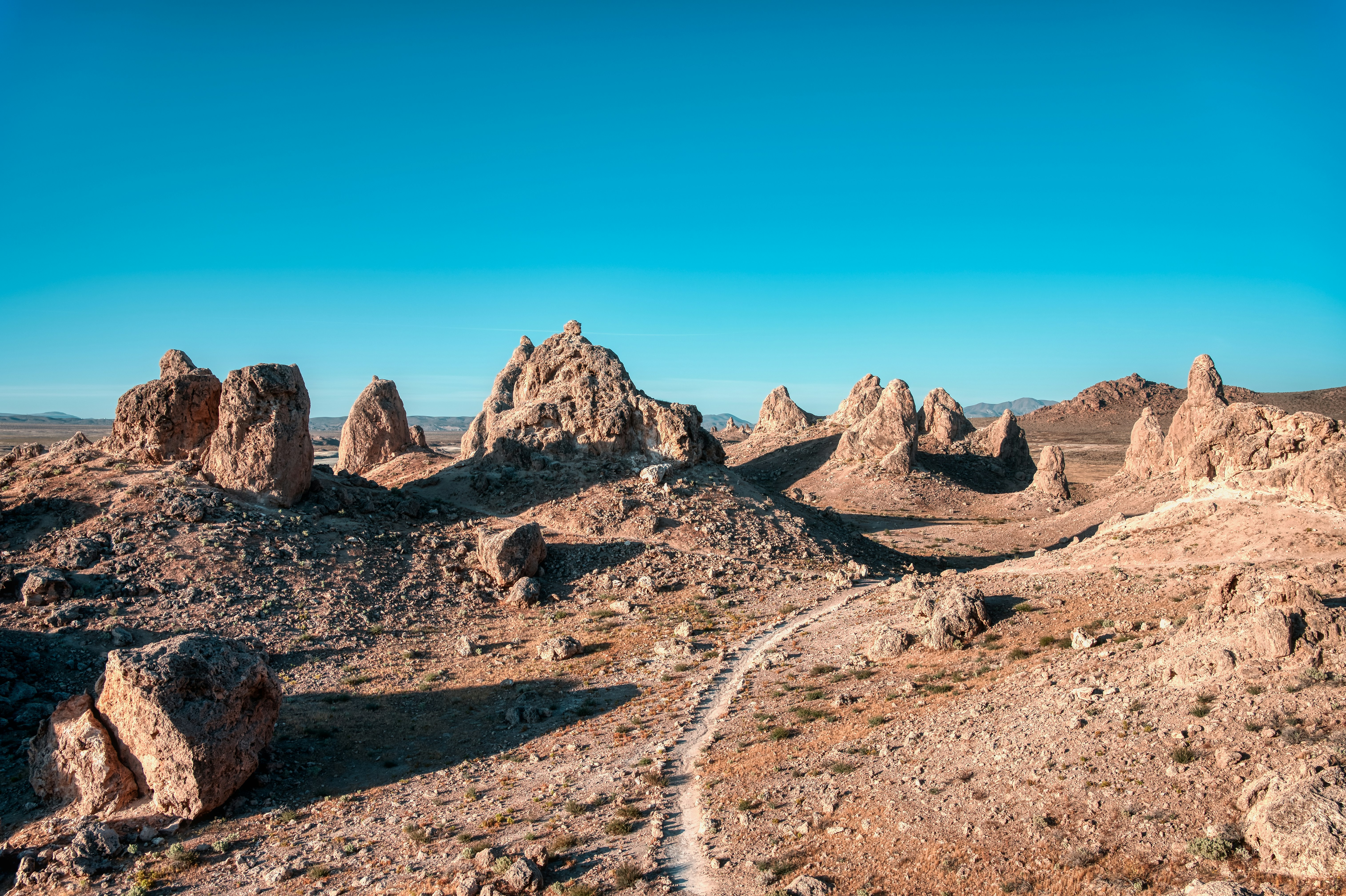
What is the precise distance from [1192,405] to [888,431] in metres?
20.0

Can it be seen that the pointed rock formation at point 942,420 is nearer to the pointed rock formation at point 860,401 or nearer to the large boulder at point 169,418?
the pointed rock formation at point 860,401

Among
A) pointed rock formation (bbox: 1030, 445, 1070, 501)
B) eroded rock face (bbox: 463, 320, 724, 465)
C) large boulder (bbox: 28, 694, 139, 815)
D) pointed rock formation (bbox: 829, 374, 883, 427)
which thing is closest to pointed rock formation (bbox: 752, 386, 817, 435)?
pointed rock formation (bbox: 829, 374, 883, 427)

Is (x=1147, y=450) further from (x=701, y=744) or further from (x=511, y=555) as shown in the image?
(x=701, y=744)

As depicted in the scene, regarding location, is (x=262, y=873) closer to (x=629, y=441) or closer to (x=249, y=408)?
(x=249, y=408)

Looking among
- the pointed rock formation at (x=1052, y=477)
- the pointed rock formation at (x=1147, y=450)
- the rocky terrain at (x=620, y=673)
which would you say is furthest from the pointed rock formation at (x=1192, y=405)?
the rocky terrain at (x=620, y=673)

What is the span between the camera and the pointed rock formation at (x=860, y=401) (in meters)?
68.8

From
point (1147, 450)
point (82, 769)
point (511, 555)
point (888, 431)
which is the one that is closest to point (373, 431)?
point (511, 555)

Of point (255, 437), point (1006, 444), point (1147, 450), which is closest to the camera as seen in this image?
point (255, 437)

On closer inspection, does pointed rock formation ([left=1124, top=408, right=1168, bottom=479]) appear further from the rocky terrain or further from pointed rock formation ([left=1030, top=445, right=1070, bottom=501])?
the rocky terrain

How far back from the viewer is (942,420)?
218ft

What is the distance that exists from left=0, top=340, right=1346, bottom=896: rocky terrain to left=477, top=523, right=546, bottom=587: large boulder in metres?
0.10

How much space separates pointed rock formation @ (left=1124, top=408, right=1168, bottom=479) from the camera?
161ft

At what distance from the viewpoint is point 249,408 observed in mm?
27484

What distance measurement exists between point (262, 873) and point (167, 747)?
10.1 ft
